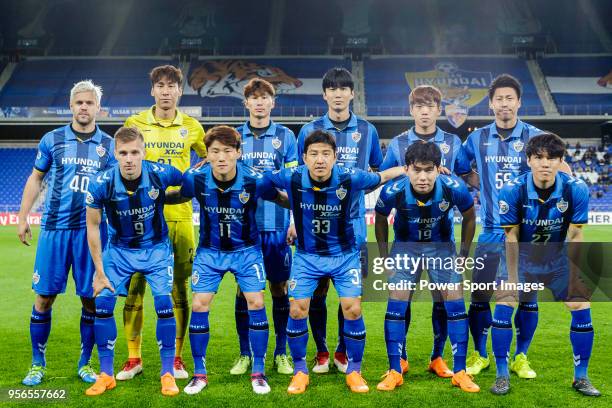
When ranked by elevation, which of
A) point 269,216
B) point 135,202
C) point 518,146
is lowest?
point 269,216

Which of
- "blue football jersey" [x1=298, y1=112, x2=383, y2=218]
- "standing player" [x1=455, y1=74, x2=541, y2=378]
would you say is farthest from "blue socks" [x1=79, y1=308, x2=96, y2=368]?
"standing player" [x1=455, y1=74, x2=541, y2=378]

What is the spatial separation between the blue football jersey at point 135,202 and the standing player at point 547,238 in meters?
2.45

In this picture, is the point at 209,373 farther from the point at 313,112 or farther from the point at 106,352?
the point at 313,112

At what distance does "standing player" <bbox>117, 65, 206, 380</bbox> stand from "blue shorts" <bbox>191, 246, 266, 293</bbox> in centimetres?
57

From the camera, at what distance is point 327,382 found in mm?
4406

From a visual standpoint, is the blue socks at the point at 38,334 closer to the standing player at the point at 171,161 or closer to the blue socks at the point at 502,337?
the standing player at the point at 171,161

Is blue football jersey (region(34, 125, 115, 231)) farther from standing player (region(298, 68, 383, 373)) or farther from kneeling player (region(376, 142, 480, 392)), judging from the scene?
kneeling player (region(376, 142, 480, 392))

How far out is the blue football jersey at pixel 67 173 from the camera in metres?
4.52

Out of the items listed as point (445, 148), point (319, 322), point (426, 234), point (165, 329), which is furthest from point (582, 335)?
point (165, 329)

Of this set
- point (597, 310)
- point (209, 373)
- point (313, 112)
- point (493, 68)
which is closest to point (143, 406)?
point (209, 373)

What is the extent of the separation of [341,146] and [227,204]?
1.16 metres

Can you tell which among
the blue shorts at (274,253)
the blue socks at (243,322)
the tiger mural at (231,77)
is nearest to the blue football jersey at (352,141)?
the blue shorts at (274,253)

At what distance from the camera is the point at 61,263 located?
4469 millimetres

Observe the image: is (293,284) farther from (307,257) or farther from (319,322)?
(319,322)
